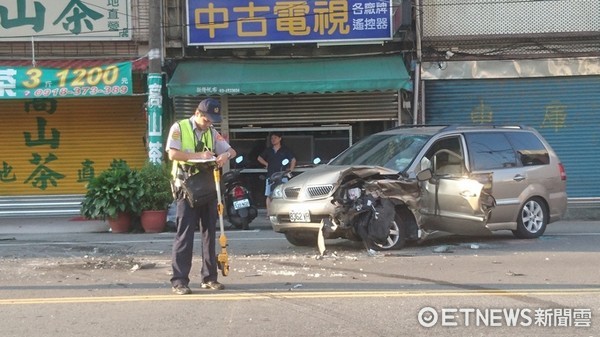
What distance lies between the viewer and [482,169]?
9992 mm

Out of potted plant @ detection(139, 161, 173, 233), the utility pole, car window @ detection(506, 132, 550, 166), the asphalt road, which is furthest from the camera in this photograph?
the utility pole

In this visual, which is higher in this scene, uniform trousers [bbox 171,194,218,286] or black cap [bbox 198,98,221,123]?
black cap [bbox 198,98,221,123]

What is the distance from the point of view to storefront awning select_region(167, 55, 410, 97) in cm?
1495

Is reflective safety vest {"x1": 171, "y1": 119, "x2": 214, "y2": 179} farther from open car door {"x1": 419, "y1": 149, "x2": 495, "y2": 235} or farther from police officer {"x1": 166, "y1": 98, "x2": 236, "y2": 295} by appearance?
open car door {"x1": 419, "y1": 149, "x2": 495, "y2": 235}

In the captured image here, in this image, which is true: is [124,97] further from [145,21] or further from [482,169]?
[482,169]

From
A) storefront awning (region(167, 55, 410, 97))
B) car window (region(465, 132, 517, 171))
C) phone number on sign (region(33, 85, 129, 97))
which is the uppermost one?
storefront awning (region(167, 55, 410, 97))

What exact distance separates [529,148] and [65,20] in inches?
399

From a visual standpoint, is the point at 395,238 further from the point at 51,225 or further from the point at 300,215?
the point at 51,225

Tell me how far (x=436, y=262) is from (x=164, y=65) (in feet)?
30.2

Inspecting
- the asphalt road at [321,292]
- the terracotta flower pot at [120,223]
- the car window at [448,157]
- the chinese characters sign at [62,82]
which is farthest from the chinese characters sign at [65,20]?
the car window at [448,157]

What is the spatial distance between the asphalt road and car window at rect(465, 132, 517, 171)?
3.62 feet

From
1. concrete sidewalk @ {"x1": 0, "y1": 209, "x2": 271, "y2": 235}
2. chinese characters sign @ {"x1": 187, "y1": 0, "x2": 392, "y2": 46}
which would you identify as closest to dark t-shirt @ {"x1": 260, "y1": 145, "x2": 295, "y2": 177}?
concrete sidewalk @ {"x1": 0, "y1": 209, "x2": 271, "y2": 235}

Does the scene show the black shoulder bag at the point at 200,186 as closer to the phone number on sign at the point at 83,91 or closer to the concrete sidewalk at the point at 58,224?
the concrete sidewalk at the point at 58,224

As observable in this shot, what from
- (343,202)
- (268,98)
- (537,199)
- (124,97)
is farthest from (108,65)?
(537,199)
